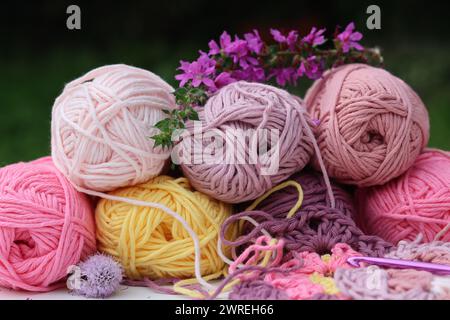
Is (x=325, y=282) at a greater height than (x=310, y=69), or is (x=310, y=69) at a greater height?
(x=310, y=69)

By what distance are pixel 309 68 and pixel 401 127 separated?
0.81 ft

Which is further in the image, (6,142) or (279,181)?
(6,142)

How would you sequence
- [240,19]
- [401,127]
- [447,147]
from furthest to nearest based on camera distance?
1. [240,19]
2. [447,147]
3. [401,127]

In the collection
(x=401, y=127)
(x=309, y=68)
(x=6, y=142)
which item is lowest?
(x=6, y=142)

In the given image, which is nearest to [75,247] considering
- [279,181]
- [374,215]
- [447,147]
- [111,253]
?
[111,253]

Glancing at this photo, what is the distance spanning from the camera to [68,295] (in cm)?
110

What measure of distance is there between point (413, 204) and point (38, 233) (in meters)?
0.67

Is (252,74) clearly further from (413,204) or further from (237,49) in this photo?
(413,204)

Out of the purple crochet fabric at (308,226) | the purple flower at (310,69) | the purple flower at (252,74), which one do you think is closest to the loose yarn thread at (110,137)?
the purple crochet fabric at (308,226)

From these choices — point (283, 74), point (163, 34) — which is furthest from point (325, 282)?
point (163, 34)

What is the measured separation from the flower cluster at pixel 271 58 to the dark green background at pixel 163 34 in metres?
2.12

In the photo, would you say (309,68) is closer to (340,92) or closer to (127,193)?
(340,92)

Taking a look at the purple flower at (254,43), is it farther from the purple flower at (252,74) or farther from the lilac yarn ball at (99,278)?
the lilac yarn ball at (99,278)

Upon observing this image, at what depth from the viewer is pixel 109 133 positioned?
1132mm
